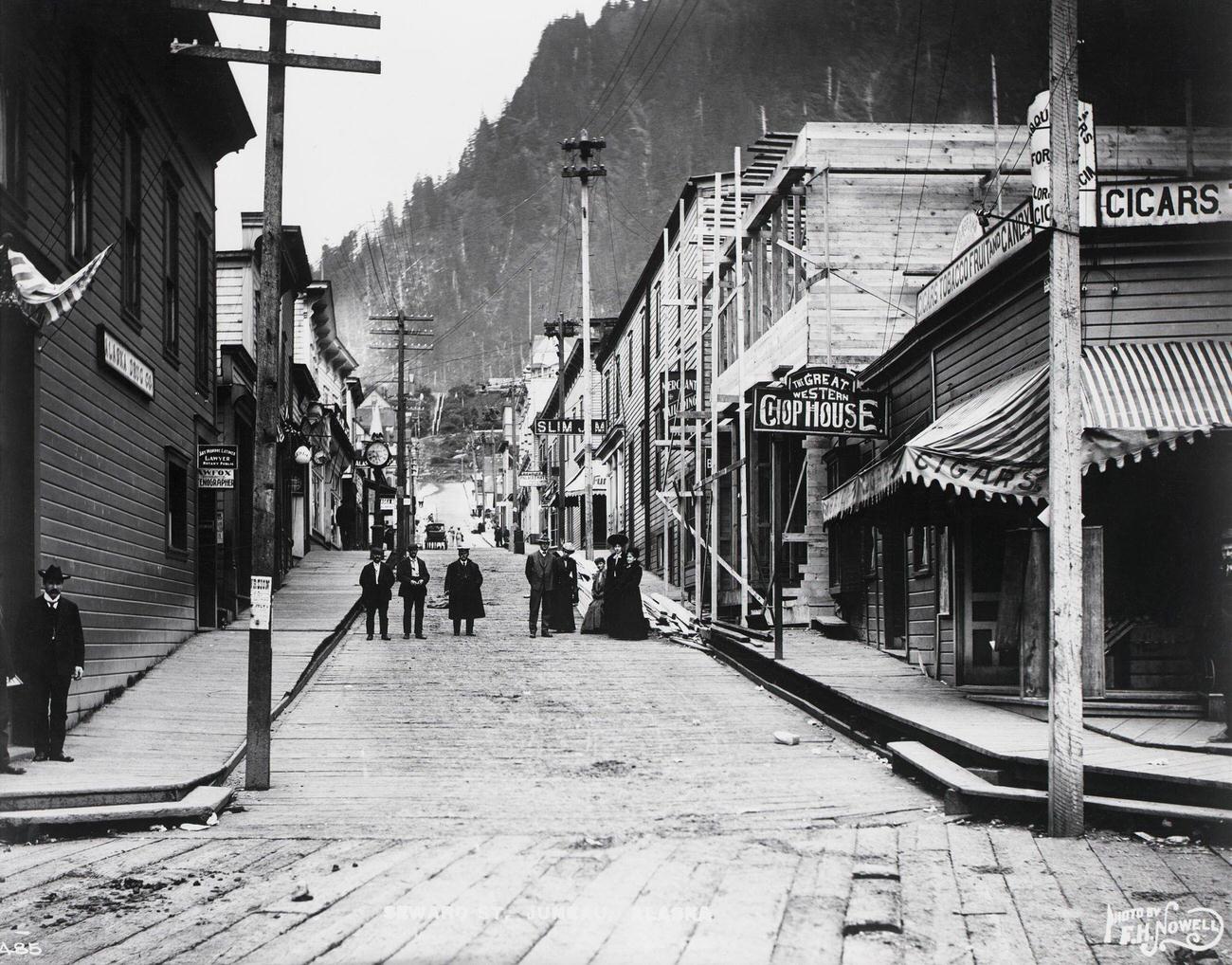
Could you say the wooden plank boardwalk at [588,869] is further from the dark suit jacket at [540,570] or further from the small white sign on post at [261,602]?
the dark suit jacket at [540,570]

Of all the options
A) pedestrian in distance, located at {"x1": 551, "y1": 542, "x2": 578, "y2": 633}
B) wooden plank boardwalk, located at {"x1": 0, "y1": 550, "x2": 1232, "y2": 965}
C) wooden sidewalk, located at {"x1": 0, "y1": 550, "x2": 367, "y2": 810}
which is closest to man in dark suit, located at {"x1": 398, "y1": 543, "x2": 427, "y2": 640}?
wooden sidewalk, located at {"x1": 0, "y1": 550, "x2": 367, "y2": 810}

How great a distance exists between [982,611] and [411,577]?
11408 mm

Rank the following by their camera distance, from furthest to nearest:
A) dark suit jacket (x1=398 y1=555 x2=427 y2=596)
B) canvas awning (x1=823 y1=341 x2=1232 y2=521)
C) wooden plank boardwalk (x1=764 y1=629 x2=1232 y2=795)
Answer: dark suit jacket (x1=398 y1=555 x2=427 y2=596) → canvas awning (x1=823 y1=341 x2=1232 y2=521) → wooden plank boardwalk (x1=764 y1=629 x2=1232 y2=795)

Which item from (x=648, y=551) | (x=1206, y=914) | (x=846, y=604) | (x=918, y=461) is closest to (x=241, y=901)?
(x=1206, y=914)

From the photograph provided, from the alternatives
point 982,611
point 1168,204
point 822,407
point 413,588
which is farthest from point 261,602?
point 413,588

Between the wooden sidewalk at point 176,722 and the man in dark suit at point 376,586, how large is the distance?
81 cm

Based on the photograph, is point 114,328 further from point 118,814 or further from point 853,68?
point 853,68

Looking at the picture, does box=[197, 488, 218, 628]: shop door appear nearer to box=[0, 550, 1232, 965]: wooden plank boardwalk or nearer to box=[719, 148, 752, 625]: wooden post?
box=[0, 550, 1232, 965]: wooden plank boardwalk

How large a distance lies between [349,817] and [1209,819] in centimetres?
613

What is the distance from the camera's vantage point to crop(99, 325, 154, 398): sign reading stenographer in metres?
15.8

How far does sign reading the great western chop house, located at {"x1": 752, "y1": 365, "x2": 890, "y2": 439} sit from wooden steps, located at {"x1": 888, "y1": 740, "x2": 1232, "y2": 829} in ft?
22.8

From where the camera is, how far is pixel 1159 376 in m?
12.8

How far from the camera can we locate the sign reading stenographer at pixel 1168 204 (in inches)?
517

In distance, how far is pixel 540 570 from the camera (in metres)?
24.9
